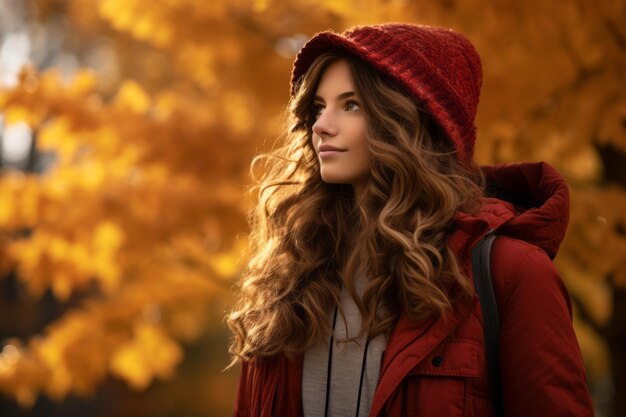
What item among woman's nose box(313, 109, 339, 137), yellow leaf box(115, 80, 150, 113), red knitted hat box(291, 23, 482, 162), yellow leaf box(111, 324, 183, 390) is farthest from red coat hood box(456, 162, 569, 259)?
yellow leaf box(111, 324, 183, 390)

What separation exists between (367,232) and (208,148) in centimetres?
250

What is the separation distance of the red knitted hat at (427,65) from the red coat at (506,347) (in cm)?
33

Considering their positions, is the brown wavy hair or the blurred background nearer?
the brown wavy hair

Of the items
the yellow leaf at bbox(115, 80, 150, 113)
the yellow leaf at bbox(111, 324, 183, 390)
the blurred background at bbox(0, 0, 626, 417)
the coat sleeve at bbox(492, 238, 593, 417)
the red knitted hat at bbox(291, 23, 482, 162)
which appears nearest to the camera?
the coat sleeve at bbox(492, 238, 593, 417)

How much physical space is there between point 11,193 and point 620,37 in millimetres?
3846

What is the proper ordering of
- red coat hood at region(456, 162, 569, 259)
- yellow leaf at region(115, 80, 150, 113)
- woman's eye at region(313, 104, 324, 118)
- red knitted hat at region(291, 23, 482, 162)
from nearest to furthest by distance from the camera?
1. red coat hood at region(456, 162, 569, 259)
2. red knitted hat at region(291, 23, 482, 162)
3. woman's eye at region(313, 104, 324, 118)
4. yellow leaf at region(115, 80, 150, 113)

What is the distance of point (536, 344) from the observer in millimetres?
1842

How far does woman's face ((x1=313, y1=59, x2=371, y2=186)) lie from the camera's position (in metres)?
2.18

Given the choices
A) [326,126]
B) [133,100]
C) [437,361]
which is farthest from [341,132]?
[133,100]

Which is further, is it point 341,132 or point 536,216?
point 341,132

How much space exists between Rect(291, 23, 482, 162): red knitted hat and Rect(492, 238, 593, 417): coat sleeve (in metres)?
0.47

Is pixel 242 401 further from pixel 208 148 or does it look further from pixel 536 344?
pixel 208 148

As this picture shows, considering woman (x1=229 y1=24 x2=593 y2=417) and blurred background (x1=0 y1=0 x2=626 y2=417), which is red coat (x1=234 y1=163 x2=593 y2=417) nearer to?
woman (x1=229 y1=24 x2=593 y2=417)

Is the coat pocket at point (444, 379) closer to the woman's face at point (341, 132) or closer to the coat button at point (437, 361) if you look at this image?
the coat button at point (437, 361)
